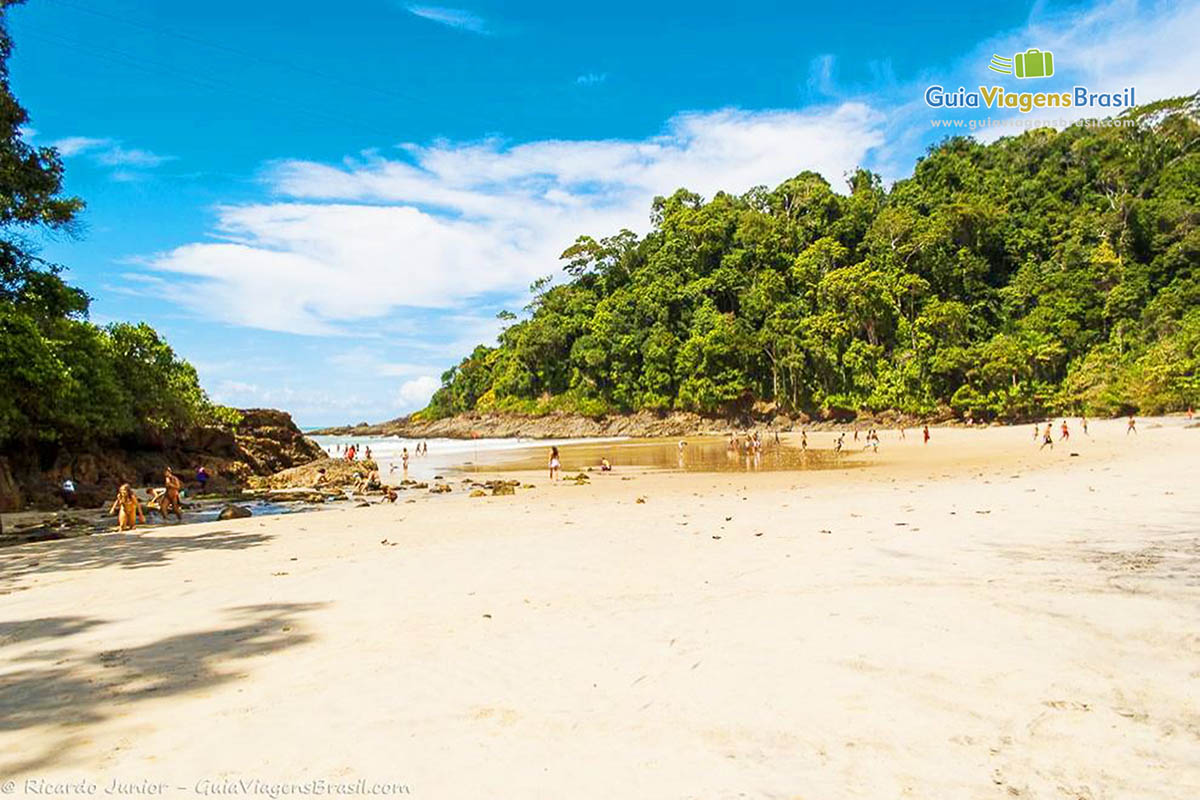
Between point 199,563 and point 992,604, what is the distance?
1066 cm

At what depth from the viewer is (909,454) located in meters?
33.4

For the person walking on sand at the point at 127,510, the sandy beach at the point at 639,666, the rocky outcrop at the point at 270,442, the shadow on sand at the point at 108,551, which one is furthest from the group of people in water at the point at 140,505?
the rocky outcrop at the point at 270,442

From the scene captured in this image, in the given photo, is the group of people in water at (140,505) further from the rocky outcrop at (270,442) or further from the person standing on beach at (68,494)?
the rocky outcrop at (270,442)

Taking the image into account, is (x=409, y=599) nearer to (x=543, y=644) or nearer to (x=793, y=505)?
(x=543, y=644)

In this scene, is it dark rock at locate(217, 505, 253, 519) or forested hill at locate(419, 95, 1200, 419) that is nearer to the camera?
dark rock at locate(217, 505, 253, 519)

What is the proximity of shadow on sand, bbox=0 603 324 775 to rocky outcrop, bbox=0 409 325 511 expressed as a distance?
61.5ft

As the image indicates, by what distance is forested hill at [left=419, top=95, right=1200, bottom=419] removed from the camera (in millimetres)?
54500

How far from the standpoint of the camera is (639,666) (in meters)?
4.61

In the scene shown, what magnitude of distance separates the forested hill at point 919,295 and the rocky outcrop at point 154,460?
46.6 m

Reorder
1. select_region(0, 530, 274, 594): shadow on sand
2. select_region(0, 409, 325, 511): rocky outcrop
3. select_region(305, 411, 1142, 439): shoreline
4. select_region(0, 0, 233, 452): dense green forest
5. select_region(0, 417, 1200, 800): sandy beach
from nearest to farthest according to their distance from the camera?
select_region(0, 417, 1200, 800): sandy beach → select_region(0, 530, 274, 594): shadow on sand → select_region(0, 0, 233, 452): dense green forest → select_region(0, 409, 325, 511): rocky outcrop → select_region(305, 411, 1142, 439): shoreline

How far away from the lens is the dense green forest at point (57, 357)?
47.0 ft

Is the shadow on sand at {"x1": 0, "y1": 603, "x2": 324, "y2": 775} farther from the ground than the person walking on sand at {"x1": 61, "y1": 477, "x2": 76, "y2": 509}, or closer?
closer

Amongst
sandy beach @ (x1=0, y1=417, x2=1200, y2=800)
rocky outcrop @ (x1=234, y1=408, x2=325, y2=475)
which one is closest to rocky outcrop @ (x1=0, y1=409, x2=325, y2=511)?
rocky outcrop @ (x1=234, y1=408, x2=325, y2=475)

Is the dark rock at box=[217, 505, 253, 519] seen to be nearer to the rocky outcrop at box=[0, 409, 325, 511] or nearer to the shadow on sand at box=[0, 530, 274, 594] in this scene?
the shadow on sand at box=[0, 530, 274, 594]
